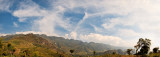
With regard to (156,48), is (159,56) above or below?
below

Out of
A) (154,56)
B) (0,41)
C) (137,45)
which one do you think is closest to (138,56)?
(137,45)

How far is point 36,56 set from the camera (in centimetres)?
16225

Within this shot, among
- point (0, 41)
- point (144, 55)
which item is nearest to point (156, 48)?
point (144, 55)

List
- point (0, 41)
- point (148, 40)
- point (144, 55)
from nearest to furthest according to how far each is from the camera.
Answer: point (148, 40) → point (144, 55) → point (0, 41)

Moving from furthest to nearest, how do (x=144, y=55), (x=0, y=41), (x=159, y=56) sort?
(x=0, y=41) → (x=144, y=55) → (x=159, y=56)

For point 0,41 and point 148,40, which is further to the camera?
point 0,41

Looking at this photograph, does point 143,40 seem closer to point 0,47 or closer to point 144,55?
point 144,55

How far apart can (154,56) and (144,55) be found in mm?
24749

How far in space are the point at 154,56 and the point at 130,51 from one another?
70.8 meters

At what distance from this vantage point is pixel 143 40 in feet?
408

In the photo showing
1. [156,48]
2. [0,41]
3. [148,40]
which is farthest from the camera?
[0,41]

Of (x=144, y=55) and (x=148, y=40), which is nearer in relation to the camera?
(x=148, y=40)

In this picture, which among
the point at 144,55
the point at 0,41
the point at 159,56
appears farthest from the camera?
the point at 0,41

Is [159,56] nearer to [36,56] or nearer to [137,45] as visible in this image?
[137,45]
